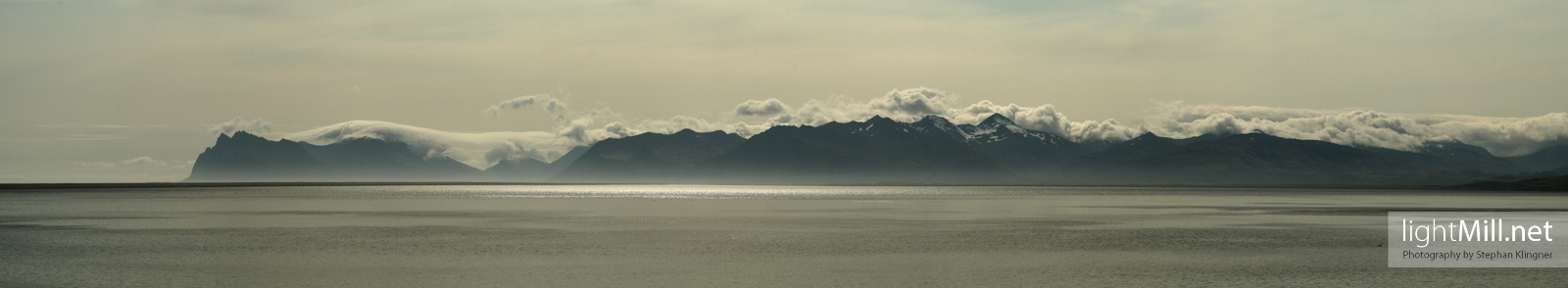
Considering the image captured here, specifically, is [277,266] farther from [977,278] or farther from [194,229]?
[194,229]

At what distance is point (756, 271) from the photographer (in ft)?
96.9

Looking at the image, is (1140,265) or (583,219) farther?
(583,219)

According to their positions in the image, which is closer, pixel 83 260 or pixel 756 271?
pixel 756 271

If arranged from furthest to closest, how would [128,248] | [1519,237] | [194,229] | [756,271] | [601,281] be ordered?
[194,229] → [1519,237] → [128,248] → [756,271] → [601,281]

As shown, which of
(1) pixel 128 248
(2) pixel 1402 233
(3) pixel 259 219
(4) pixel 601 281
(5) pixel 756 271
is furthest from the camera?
(3) pixel 259 219

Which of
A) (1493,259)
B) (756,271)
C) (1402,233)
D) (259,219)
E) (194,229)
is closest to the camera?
(756,271)

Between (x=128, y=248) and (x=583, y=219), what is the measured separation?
2859cm

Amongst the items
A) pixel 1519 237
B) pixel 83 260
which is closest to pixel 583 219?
pixel 83 260

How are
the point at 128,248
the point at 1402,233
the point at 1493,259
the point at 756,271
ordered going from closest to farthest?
1. the point at 756,271
2. the point at 1493,259
3. the point at 128,248
4. the point at 1402,233

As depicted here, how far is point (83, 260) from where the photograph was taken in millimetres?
32875

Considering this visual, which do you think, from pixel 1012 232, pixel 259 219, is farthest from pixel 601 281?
pixel 259 219

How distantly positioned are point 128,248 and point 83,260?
5111mm

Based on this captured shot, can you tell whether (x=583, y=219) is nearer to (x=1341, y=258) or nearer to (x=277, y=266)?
(x=277, y=266)

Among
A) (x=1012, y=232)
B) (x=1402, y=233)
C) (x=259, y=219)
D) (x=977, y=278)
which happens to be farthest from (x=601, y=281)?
(x=259, y=219)
